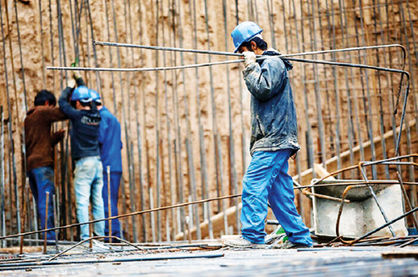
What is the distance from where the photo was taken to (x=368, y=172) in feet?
27.6

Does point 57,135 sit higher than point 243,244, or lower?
higher

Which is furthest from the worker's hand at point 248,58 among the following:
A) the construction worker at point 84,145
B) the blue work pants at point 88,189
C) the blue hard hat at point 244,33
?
the blue work pants at point 88,189

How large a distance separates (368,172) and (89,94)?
341cm

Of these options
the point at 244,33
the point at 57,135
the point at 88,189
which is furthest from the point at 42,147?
the point at 244,33

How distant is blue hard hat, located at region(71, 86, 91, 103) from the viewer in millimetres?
7012

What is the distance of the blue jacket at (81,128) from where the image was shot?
691 centimetres

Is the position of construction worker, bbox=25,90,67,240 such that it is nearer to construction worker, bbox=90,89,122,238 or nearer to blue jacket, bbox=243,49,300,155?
construction worker, bbox=90,89,122,238

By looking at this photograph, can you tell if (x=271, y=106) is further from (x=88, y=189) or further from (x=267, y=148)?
(x=88, y=189)

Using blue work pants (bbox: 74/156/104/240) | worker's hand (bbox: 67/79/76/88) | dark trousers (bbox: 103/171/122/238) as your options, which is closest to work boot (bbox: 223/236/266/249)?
blue work pants (bbox: 74/156/104/240)

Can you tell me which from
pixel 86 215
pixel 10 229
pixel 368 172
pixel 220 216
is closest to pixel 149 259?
pixel 86 215

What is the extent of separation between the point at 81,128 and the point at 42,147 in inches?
19.4

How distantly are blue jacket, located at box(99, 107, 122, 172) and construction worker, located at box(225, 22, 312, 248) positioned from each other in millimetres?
2829

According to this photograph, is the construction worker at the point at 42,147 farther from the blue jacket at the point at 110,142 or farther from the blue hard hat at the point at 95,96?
the blue jacket at the point at 110,142

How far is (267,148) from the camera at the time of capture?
4582mm
